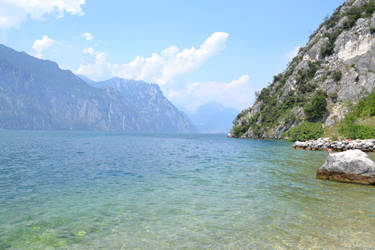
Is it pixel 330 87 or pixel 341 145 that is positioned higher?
pixel 330 87

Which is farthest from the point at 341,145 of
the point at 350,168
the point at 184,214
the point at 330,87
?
the point at 330,87

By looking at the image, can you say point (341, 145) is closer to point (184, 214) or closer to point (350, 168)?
point (350, 168)

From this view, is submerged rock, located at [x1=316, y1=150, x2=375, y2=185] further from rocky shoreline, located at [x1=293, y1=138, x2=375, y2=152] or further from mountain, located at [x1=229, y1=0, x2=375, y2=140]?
mountain, located at [x1=229, y1=0, x2=375, y2=140]

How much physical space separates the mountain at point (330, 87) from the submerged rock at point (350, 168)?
A: 60.5m

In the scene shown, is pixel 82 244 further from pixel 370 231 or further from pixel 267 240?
pixel 370 231

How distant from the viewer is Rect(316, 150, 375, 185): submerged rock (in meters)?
19.5

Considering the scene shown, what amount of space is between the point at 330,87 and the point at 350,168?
106m

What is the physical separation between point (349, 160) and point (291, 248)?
1516 cm

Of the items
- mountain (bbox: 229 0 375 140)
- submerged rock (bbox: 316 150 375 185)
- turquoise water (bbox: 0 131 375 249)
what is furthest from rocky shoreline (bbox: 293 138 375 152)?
turquoise water (bbox: 0 131 375 249)

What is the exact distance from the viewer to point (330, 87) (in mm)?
110812

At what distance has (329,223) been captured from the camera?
1097cm

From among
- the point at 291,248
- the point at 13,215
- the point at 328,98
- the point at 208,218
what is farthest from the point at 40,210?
the point at 328,98

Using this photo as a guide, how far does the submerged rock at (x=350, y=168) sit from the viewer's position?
64.0 ft

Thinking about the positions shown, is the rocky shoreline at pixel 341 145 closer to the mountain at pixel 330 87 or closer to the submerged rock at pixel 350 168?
the mountain at pixel 330 87
